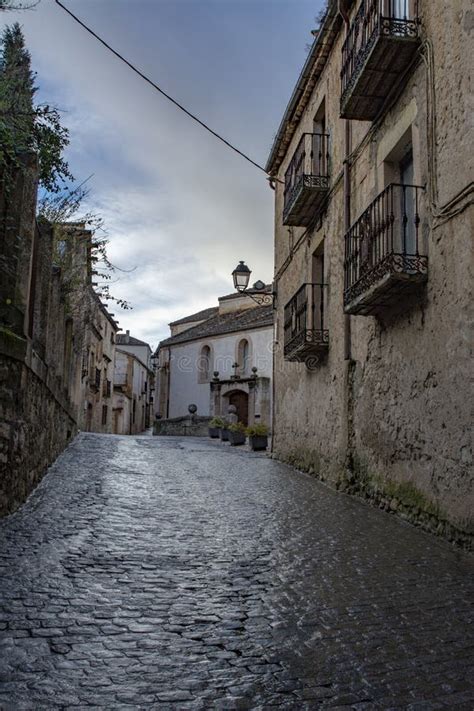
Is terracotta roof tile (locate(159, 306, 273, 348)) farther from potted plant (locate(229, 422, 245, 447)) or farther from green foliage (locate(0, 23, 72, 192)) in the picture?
green foliage (locate(0, 23, 72, 192))

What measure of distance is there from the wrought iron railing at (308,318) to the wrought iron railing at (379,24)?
3.43m

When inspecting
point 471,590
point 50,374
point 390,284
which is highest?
point 390,284

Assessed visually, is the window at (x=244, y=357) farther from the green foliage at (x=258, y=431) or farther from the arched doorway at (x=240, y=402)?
the green foliage at (x=258, y=431)

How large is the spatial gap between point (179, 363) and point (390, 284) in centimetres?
3475

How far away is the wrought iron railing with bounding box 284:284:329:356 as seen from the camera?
384 inches

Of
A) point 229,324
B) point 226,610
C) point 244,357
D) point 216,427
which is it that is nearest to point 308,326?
point 226,610

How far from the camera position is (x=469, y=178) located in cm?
529

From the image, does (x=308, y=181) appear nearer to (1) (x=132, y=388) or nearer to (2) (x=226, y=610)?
(2) (x=226, y=610)

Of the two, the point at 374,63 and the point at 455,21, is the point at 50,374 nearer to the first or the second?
the point at 374,63

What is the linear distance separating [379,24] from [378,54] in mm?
279

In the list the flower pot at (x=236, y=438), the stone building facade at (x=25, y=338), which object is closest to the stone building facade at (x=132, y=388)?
the flower pot at (x=236, y=438)

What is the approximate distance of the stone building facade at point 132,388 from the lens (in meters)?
44.5

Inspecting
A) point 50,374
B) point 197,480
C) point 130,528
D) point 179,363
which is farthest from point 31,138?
point 179,363

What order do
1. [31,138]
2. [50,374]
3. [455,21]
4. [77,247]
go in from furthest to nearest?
1. [77,247]
2. [50,374]
3. [31,138]
4. [455,21]
